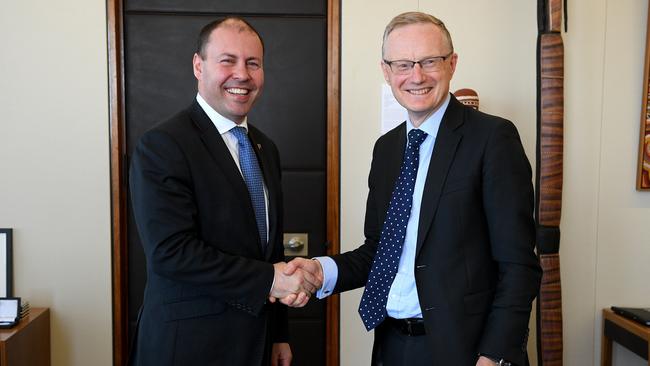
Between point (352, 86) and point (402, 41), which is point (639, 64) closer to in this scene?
point (352, 86)

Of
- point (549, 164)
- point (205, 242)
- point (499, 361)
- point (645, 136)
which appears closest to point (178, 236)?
point (205, 242)

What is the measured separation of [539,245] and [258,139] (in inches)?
56.4

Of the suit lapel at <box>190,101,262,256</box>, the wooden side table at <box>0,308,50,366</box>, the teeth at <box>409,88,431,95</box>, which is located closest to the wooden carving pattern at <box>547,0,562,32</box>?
the teeth at <box>409,88,431,95</box>

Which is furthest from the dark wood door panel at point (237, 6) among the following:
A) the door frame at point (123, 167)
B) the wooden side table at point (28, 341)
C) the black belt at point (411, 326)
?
the black belt at point (411, 326)

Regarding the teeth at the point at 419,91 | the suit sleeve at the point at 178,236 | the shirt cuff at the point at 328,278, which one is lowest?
the shirt cuff at the point at 328,278

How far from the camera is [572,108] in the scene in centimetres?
301

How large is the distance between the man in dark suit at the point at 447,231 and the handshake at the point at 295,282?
226 millimetres

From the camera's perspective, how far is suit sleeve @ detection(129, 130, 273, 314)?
1722 mm

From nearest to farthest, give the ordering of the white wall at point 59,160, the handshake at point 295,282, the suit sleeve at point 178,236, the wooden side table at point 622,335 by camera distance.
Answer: the suit sleeve at point 178,236, the handshake at point 295,282, the wooden side table at point 622,335, the white wall at point 59,160

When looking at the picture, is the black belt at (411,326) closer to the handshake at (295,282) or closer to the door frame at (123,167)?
the handshake at (295,282)

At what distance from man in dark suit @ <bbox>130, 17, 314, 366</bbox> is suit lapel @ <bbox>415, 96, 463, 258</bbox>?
0.49 meters

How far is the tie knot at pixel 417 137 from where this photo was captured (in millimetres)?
1816

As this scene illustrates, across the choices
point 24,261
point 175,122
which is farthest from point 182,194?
point 24,261

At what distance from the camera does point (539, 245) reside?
273cm
